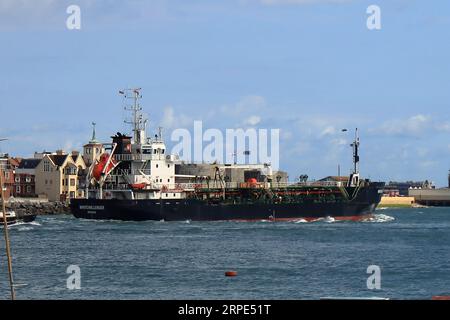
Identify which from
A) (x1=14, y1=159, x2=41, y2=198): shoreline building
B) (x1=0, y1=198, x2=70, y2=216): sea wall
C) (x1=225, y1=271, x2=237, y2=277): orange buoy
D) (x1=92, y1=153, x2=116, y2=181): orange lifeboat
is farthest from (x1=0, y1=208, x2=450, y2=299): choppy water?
(x1=14, y1=159, x2=41, y2=198): shoreline building

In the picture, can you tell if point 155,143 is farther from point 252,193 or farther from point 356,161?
point 356,161

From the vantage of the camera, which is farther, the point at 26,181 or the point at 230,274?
the point at 26,181

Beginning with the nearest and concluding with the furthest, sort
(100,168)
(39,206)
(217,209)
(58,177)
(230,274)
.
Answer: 1. (230,274)
2. (217,209)
3. (100,168)
4. (39,206)
5. (58,177)

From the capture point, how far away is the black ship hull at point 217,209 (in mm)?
89062

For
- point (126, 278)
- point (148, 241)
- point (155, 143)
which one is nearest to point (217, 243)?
point (148, 241)

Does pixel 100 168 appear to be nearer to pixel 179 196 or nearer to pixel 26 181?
pixel 179 196

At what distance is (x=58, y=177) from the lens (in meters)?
132

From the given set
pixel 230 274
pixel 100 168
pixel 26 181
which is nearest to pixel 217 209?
pixel 100 168

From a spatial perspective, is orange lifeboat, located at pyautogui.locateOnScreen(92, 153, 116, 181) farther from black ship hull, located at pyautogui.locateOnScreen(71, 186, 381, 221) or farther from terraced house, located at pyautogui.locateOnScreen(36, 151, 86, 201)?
terraced house, located at pyautogui.locateOnScreen(36, 151, 86, 201)

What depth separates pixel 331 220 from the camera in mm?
92188

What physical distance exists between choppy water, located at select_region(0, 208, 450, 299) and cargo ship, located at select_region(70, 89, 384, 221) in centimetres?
1379

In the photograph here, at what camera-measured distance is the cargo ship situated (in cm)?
8975

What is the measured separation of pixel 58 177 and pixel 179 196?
146ft

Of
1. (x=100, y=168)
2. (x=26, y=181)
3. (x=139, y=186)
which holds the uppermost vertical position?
(x=100, y=168)
